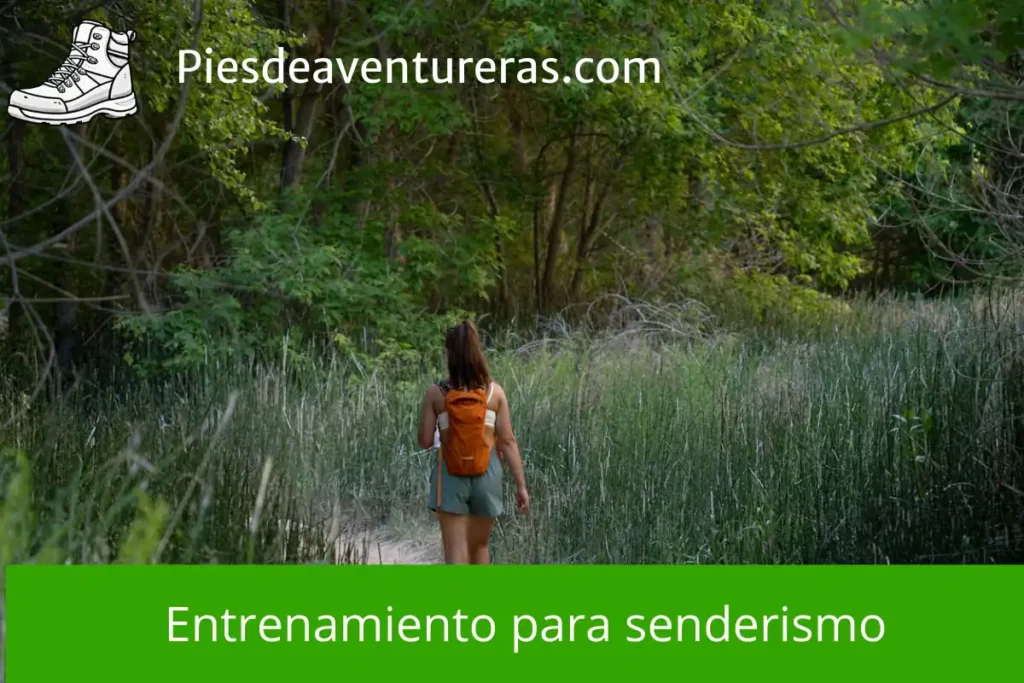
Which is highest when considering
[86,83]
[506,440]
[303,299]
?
[86,83]

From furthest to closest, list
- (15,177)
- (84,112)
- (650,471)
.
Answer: (15,177) < (84,112) < (650,471)

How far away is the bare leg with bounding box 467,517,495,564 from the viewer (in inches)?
191

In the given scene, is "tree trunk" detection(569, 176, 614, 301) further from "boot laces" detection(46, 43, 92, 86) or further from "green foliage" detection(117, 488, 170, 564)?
"green foliage" detection(117, 488, 170, 564)

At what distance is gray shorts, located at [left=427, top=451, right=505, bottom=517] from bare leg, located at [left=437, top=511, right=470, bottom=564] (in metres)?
0.03

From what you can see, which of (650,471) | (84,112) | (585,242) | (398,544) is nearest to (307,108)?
(585,242)

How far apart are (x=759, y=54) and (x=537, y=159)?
3449mm

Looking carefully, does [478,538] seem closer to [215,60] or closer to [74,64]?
[74,64]

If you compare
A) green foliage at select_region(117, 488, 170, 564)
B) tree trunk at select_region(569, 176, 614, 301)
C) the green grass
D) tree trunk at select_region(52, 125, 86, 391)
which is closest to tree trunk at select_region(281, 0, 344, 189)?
tree trunk at select_region(52, 125, 86, 391)

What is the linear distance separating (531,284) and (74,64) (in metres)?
8.88

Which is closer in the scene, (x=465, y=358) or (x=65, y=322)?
(x=465, y=358)

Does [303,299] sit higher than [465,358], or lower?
higher

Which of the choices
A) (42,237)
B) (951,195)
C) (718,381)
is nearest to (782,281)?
(718,381)

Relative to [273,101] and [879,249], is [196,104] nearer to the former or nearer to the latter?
[273,101]

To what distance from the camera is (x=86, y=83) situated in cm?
828
